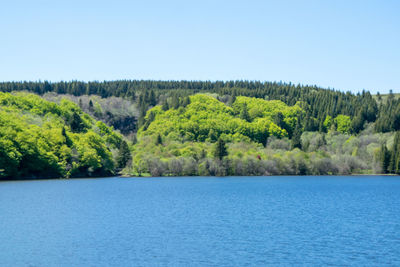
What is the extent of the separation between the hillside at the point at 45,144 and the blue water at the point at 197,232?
157ft

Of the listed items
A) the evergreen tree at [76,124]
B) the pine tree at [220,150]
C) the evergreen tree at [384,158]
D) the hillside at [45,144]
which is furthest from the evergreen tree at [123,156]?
the evergreen tree at [384,158]

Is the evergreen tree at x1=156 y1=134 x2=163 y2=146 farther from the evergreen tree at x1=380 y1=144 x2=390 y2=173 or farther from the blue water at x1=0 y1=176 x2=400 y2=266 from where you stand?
the blue water at x1=0 y1=176 x2=400 y2=266

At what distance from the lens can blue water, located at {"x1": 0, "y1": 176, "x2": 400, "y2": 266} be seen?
34.3 m

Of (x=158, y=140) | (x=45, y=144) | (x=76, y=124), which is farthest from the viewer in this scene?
(x=158, y=140)

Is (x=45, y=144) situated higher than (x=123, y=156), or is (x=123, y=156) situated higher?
(x=45, y=144)

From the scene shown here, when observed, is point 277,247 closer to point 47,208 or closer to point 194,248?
point 194,248

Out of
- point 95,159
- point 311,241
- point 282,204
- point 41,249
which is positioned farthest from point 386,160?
point 41,249

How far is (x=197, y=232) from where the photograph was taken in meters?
44.2

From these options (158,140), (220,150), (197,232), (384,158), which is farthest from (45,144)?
(384,158)

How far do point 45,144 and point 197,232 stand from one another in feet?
305

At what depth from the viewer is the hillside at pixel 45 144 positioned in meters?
117

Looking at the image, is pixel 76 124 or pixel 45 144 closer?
pixel 45 144

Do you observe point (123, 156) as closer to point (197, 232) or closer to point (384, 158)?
point (384, 158)

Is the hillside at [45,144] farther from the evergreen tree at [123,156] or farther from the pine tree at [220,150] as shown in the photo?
the pine tree at [220,150]
